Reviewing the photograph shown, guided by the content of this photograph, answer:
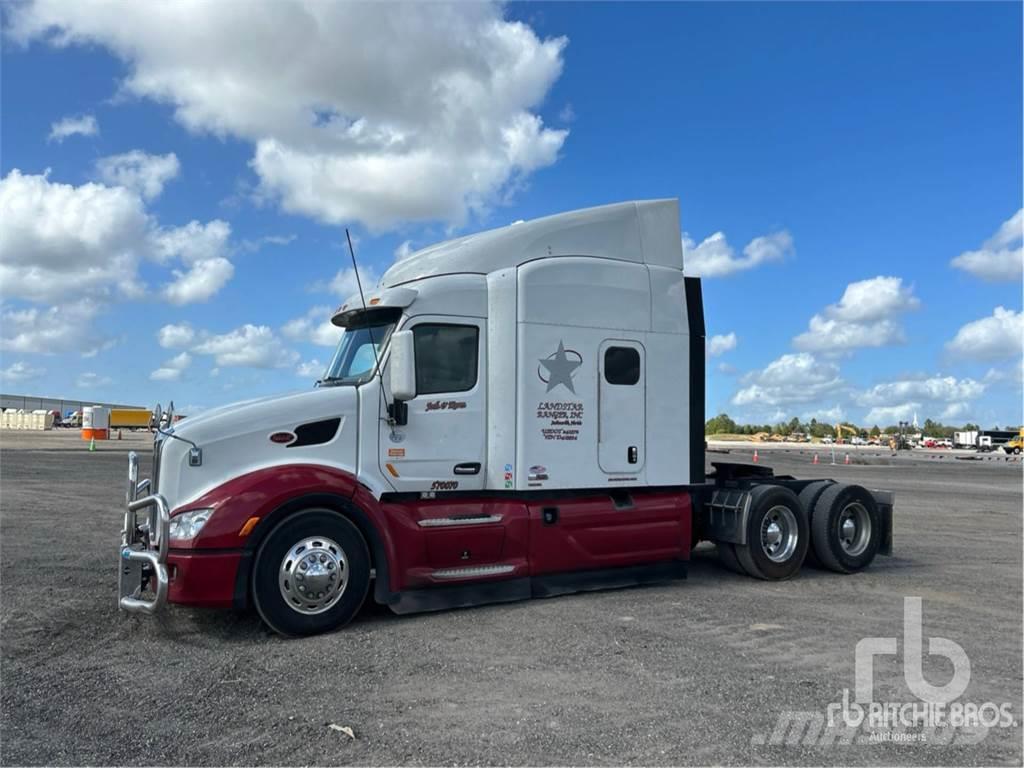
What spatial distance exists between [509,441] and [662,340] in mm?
2193

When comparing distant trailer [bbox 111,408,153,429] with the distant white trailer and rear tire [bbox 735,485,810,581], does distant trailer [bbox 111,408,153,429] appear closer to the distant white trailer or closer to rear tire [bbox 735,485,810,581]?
rear tire [bbox 735,485,810,581]

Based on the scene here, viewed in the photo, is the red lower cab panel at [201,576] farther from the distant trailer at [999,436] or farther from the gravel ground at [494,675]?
the distant trailer at [999,436]

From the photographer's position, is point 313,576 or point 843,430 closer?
point 313,576

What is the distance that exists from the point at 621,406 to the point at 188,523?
441 centimetres

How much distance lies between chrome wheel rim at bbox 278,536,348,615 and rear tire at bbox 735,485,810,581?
4664 mm

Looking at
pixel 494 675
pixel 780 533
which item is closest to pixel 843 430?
pixel 780 533

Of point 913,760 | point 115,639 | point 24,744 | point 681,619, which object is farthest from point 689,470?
point 24,744

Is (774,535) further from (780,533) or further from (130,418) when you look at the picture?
(130,418)

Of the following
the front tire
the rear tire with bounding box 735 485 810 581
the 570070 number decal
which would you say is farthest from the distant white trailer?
the front tire

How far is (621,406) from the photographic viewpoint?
332 inches

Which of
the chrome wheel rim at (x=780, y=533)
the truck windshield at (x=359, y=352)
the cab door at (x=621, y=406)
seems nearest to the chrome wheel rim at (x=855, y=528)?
the chrome wheel rim at (x=780, y=533)

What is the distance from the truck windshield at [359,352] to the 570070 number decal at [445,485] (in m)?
1.19

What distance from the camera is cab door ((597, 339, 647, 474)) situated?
328 inches

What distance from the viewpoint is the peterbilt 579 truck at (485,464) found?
657 centimetres
